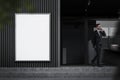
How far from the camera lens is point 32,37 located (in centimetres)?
1620

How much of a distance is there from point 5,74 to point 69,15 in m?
6.11

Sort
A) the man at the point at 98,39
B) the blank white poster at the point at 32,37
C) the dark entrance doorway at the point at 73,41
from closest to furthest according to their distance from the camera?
the blank white poster at the point at 32,37, the man at the point at 98,39, the dark entrance doorway at the point at 73,41

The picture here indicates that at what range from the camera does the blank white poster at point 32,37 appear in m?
16.1

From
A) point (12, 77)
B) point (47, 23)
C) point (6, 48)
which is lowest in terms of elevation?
point (12, 77)

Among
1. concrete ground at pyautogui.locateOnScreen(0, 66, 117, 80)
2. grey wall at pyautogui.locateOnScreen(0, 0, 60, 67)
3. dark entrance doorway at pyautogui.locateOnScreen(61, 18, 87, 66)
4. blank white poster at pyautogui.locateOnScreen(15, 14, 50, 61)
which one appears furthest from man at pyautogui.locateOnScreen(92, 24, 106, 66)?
dark entrance doorway at pyautogui.locateOnScreen(61, 18, 87, 66)

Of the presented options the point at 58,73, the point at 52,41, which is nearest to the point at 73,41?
the point at 52,41

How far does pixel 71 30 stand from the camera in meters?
20.4

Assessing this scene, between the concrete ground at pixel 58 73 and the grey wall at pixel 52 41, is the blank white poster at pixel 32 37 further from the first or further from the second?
the concrete ground at pixel 58 73

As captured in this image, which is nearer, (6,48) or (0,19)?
(0,19)

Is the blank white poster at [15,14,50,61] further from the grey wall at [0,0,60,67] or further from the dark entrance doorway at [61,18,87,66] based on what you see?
the dark entrance doorway at [61,18,87,66]

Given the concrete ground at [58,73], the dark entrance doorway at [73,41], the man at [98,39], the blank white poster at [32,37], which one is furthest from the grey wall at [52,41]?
the dark entrance doorway at [73,41]

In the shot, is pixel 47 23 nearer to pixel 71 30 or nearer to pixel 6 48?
pixel 6 48

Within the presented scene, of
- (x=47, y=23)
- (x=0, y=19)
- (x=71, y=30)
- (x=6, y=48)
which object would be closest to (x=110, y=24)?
(x=71, y=30)

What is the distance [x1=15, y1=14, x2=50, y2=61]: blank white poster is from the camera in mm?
16141
